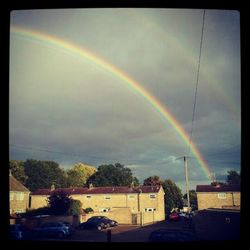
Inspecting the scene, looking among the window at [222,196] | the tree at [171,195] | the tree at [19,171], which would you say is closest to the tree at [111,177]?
the tree at [171,195]

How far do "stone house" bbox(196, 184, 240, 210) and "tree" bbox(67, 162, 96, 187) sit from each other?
29.0 m

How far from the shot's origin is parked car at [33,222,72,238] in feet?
57.6

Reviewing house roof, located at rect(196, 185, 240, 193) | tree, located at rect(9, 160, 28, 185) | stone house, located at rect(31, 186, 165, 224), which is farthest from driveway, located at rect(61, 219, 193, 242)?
tree, located at rect(9, 160, 28, 185)

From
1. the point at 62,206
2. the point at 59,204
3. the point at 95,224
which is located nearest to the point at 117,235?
the point at 95,224

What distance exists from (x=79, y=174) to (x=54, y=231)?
48.9 metres

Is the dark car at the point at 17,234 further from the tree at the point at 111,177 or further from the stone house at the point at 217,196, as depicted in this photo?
the tree at the point at 111,177

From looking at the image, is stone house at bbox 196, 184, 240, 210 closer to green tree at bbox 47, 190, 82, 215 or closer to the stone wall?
the stone wall

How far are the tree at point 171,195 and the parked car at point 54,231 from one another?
4167 centimetres

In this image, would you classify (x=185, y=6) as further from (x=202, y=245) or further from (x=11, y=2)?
(x=202, y=245)

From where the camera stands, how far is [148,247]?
4973mm
